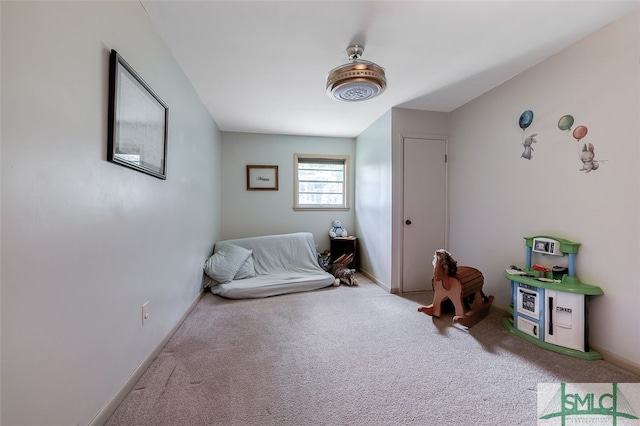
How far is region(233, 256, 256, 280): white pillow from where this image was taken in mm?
3300

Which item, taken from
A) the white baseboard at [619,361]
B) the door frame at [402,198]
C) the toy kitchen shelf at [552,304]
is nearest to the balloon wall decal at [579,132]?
the toy kitchen shelf at [552,304]

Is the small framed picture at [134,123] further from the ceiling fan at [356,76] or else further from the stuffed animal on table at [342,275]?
the stuffed animal on table at [342,275]

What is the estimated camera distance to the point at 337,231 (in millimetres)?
4246

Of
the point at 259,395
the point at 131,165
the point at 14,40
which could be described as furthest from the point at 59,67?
the point at 259,395

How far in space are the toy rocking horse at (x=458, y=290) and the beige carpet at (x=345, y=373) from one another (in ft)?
0.31

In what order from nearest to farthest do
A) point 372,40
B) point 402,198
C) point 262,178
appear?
point 372,40, point 402,198, point 262,178

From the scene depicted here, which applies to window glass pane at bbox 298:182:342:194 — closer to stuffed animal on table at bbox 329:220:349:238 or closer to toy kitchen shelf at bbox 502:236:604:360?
stuffed animal on table at bbox 329:220:349:238

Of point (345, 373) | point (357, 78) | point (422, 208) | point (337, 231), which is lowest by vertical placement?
point (345, 373)

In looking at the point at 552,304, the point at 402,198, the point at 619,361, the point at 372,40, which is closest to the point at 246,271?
the point at 402,198

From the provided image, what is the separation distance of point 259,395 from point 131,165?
4.77ft

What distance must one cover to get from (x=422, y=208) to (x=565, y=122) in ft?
5.06

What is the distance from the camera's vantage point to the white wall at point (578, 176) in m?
1.62

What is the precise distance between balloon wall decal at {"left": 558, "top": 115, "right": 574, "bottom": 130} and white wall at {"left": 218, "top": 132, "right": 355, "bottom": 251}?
114 inches

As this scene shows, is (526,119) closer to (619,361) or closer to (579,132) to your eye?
(579,132)
